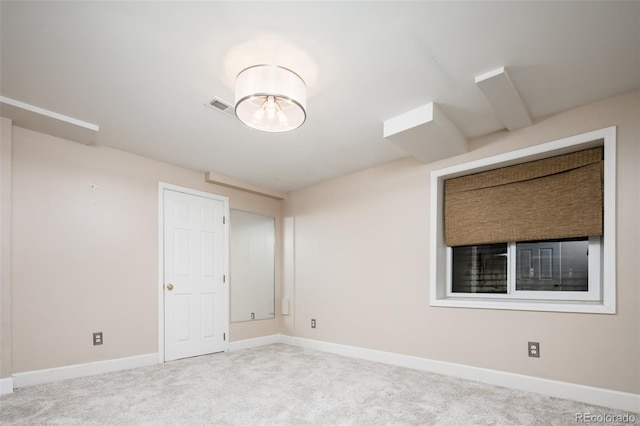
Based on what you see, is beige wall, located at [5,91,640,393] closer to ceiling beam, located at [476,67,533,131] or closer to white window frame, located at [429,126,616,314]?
white window frame, located at [429,126,616,314]

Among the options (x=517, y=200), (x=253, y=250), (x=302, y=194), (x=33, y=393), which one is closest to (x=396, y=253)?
(x=517, y=200)

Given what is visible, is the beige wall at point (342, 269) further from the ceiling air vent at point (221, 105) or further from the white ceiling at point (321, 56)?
the ceiling air vent at point (221, 105)

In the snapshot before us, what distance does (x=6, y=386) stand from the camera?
2.87 metres

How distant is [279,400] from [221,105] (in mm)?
2408

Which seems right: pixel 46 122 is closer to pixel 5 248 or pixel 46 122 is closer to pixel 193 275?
pixel 5 248

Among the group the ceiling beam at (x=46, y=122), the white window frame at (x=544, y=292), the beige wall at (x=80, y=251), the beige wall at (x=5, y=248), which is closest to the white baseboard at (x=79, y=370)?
the beige wall at (x=80, y=251)

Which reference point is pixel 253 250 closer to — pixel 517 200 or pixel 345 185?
pixel 345 185

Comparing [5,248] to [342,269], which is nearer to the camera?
[5,248]

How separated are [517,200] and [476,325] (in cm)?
124

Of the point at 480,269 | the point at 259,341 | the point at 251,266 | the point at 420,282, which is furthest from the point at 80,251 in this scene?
the point at 480,269

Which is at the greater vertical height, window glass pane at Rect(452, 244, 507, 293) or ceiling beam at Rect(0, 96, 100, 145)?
ceiling beam at Rect(0, 96, 100, 145)

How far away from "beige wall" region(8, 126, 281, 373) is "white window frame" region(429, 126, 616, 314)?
3.14m

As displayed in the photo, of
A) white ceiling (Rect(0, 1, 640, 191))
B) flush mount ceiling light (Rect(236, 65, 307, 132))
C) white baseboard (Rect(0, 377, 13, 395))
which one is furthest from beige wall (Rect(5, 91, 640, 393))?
flush mount ceiling light (Rect(236, 65, 307, 132))

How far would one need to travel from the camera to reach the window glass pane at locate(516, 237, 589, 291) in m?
3.01
